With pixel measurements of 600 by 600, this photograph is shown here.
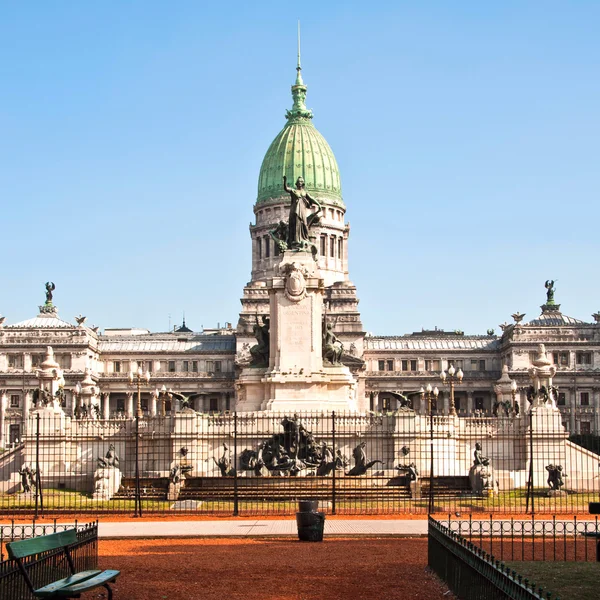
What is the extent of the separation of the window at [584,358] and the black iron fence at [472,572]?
122 metres

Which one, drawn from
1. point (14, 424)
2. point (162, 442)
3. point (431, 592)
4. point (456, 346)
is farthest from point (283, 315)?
point (456, 346)

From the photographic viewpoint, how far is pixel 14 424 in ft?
447

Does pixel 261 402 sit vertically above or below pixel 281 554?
above

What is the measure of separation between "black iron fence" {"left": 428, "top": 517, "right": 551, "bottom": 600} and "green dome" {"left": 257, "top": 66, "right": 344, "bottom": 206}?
135734 millimetres

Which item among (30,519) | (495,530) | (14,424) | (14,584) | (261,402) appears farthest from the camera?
(14,424)

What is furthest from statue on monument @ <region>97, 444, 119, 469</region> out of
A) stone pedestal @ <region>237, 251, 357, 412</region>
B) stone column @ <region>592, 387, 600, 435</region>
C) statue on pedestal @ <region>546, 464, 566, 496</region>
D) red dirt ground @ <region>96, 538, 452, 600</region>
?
stone column @ <region>592, 387, 600, 435</region>

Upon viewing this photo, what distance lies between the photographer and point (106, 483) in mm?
51750

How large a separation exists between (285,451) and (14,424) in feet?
Answer: 289

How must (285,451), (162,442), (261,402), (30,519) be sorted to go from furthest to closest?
1. (261,402)
2. (162,442)
3. (285,451)
4. (30,519)

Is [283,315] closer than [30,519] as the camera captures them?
No

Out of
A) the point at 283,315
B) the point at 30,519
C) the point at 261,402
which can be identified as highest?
the point at 283,315

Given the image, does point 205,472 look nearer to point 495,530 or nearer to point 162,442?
point 162,442

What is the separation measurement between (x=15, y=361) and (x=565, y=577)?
412ft

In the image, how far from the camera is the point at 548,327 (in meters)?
144
